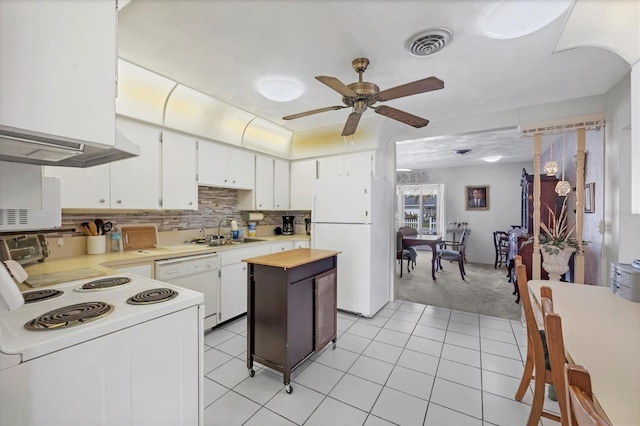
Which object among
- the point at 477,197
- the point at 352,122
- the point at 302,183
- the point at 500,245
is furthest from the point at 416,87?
the point at 477,197

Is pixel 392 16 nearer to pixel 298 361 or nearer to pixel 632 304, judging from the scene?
pixel 632 304

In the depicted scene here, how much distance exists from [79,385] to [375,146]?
347 cm

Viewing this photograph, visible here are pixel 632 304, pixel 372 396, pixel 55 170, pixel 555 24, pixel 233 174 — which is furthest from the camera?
pixel 233 174

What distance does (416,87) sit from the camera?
1.82 metres

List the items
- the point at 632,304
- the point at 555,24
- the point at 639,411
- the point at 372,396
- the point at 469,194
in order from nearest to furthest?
1. the point at 639,411
2. the point at 632,304
3. the point at 555,24
4. the point at 372,396
5. the point at 469,194

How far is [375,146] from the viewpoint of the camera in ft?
11.9

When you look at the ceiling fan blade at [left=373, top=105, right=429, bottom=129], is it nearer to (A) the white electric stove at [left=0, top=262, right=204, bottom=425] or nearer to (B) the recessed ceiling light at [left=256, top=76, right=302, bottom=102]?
(B) the recessed ceiling light at [left=256, top=76, right=302, bottom=102]

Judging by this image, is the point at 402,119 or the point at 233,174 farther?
the point at 233,174

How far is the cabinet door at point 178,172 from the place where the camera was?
2.80 meters

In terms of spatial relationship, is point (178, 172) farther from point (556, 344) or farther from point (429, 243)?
point (429, 243)

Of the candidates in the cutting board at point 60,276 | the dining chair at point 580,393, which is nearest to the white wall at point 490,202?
the dining chair at point 580,393

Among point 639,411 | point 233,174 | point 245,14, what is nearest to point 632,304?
point 639,411

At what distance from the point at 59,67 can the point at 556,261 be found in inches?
165

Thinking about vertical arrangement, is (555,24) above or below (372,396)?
above
